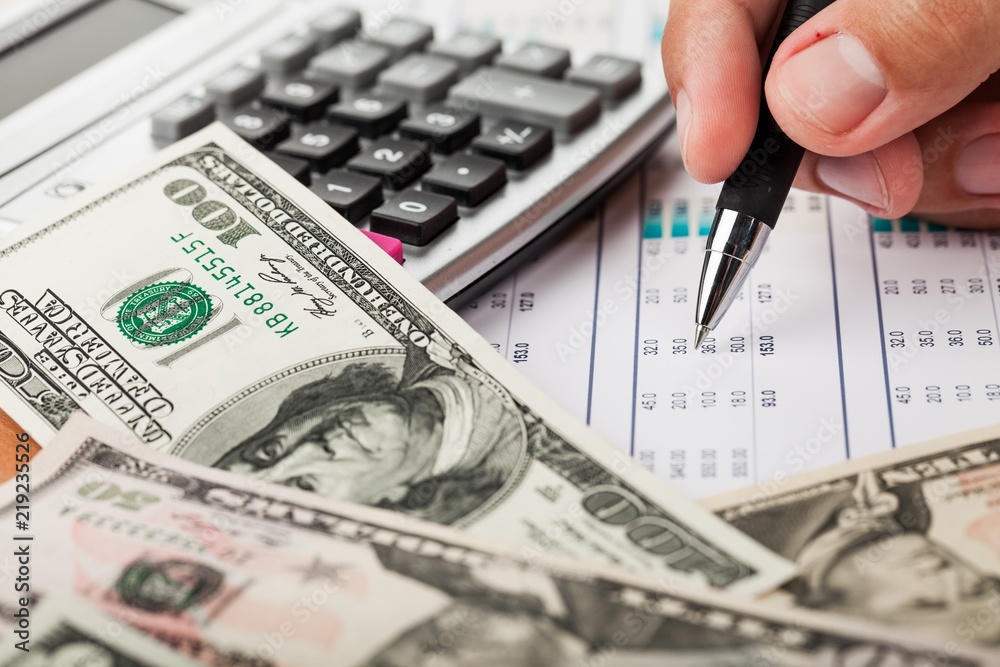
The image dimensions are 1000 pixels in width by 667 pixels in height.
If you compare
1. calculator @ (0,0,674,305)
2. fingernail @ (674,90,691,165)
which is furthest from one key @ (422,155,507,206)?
fingernail @ (674,90,691,165)

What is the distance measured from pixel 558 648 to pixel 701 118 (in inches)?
11.6

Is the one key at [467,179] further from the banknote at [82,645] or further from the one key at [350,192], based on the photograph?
the banknote at [82,645]

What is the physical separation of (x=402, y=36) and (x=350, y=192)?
224mm

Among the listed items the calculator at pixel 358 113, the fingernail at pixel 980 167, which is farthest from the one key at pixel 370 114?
the fingernail at pixel 980 167

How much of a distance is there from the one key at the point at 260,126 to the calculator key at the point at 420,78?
0.08m

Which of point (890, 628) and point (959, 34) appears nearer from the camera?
point (890, 628)

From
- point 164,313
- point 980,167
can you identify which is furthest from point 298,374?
point 980,167

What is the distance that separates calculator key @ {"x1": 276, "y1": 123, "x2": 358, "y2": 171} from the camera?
2.04 ft

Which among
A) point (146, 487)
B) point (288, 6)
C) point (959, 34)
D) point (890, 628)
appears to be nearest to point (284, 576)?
point (146, 487)

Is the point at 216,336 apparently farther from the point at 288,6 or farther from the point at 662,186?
the point at 288,6

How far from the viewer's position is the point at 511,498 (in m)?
0.42

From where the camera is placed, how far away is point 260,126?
0.65 metres

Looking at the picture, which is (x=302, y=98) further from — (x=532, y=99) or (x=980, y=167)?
(x=980, y=167)

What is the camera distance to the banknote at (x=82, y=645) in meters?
0.36
